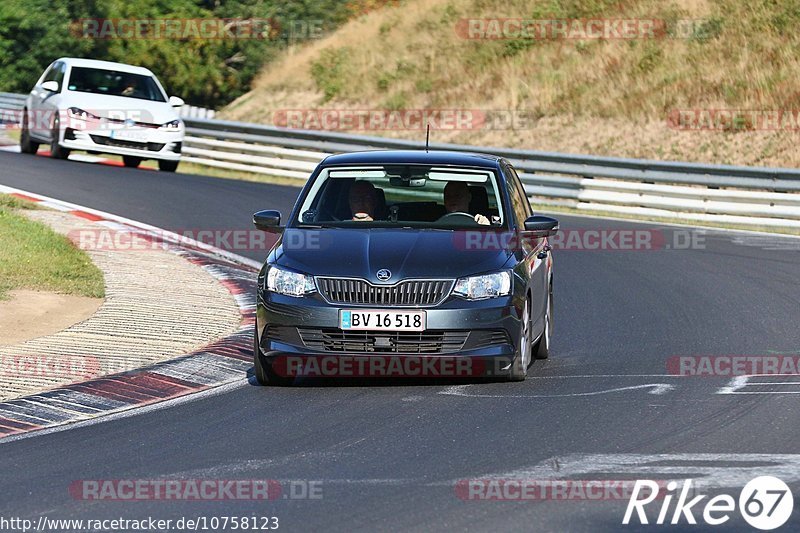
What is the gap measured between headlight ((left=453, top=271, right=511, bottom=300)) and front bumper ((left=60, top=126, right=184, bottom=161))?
1685cm

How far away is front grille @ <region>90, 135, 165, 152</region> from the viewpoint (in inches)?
1006

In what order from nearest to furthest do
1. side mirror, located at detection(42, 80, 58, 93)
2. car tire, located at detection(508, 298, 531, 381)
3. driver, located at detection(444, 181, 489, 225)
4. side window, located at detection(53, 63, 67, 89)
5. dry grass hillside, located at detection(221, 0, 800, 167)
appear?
1. car tire, located at detection(508, 298, 531, 381)
2. driver, located at detection(444, 181, 489, 225)
3. side mirror, located at detection(42, 80, 58, 93)
4. side window, located at detection(53, 63, 67, 89)
5. dry grass hillside, located at detection(221, 0, 800, 167)

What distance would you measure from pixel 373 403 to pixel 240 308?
4125 millimetres

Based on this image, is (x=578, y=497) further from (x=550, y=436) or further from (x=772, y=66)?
(x=772, y=66)

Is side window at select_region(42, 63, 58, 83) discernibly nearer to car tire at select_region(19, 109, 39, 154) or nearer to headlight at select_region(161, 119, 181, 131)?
car tire at select_region(19, 109, 39, 154)

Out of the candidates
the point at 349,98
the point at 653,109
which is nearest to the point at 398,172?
the point at 653,109

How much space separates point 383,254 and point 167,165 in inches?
712

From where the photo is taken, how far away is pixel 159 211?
20.3 metres

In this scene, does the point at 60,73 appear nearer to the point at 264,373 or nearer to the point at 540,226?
the point at 540,226

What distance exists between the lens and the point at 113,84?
87.7 ft

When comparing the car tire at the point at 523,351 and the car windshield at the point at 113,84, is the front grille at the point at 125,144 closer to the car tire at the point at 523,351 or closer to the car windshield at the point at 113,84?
the car windshield at the point at 113,84

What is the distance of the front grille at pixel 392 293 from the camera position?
9531mm

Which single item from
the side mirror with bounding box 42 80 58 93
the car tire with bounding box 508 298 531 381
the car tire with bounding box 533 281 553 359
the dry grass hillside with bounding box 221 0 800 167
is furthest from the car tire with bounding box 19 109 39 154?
the car tire with bounding box 508 298 531 381

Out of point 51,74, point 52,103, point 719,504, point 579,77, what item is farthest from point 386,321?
point 579,77
